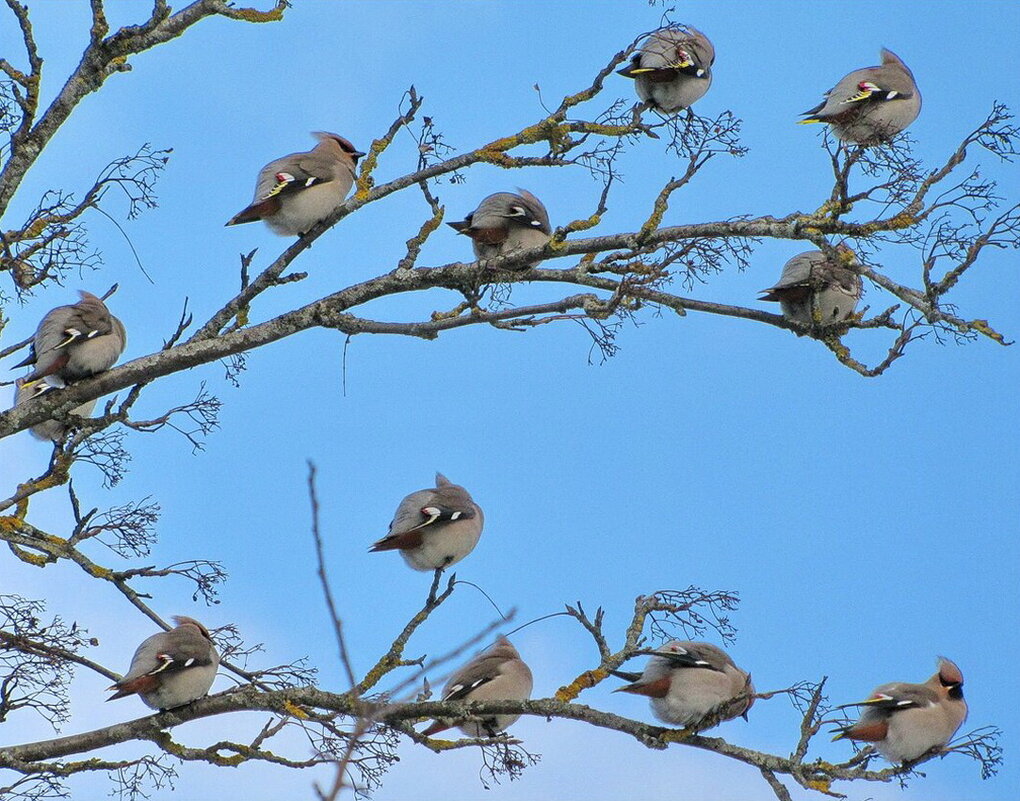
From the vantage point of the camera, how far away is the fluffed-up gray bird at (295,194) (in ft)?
33.1

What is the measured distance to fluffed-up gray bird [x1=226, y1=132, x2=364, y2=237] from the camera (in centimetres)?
A: 1009

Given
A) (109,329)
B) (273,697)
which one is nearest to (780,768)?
(273,697)

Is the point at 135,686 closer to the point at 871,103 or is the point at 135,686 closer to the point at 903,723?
the point at 903,723

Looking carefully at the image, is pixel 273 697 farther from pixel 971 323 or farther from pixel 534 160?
pixel 971 323

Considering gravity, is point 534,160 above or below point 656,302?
above

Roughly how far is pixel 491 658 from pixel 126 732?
2.55 m

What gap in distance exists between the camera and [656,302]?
888cm

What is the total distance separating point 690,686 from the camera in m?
8.02

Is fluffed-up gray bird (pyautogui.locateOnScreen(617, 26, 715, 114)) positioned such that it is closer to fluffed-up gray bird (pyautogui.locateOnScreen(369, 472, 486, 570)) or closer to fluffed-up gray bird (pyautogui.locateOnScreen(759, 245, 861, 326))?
fluffed-up gray bird (pyautogui.locateOnScreen(759, 245, 861, 326))

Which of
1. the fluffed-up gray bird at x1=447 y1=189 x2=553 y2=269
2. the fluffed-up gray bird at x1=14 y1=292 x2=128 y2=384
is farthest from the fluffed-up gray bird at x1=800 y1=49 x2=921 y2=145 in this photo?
the fluffed-up gray bird at x1=14 y1=292 x2=128 y2=384

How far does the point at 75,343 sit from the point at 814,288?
5.51 metres

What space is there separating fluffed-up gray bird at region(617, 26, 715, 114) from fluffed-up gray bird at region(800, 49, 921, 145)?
3.05 ft

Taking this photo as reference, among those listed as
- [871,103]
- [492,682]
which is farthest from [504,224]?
[492,682]

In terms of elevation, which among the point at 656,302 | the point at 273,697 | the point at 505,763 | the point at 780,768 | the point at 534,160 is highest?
the point at 534,160
